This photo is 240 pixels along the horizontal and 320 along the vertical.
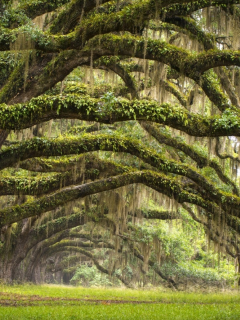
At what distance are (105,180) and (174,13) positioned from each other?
426cm

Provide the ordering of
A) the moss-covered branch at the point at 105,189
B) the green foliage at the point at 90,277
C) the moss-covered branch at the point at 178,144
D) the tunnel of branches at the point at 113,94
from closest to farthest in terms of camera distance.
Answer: the tunnel of branches at the point at 113,94 → the moss-covered branch at the point at 105,189 → the moss-covered branch at the point at 178,144 → the green foliage at the point at 90,277

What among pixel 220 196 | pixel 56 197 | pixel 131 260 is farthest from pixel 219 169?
pixel 131 260

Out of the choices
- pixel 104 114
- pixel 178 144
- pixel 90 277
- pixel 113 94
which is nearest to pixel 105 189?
pixel 113 94

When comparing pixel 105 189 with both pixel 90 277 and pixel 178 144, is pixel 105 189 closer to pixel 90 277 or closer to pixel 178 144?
pixel 178 144

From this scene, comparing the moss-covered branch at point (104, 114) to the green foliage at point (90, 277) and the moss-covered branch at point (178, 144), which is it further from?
the green foliage at point (90, 277)

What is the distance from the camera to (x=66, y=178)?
11.4 metres

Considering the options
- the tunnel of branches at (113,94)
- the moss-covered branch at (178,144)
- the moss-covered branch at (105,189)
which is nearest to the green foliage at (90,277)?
Answer: the tunnel of branches at (113,94)

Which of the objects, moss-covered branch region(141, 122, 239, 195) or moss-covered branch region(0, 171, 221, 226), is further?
moss-covered branch region(141, 122, 239, 195)

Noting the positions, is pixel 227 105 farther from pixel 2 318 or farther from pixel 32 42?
pixel 2 318

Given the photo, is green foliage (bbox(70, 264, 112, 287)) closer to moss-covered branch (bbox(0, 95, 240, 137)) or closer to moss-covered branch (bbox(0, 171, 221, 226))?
moss-covered branch (bbox(0, 171, 221, 226))

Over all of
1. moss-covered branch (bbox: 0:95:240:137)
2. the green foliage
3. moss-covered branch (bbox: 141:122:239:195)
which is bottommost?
the green foliage

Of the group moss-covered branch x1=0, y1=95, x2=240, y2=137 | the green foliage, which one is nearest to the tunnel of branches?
moss-covered branch x1=0, y1=95, x2=240, y2=137

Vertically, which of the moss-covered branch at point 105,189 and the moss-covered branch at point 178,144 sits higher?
the moss-covered branch at point 178,144

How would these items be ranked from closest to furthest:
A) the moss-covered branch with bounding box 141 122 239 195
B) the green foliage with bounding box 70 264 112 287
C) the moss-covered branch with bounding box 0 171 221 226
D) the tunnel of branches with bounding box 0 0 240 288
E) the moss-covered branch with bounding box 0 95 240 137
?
the moss-covered branch with bounding box 0 95 240 137, the tunnel of branches with bounding box 0 0 240 288, the moss-covered branch with bounding box 0 171 221 226, the moss-covered branch with bounding box 141 122 239 195, the green foliage with bounding box 70 264 112 287
